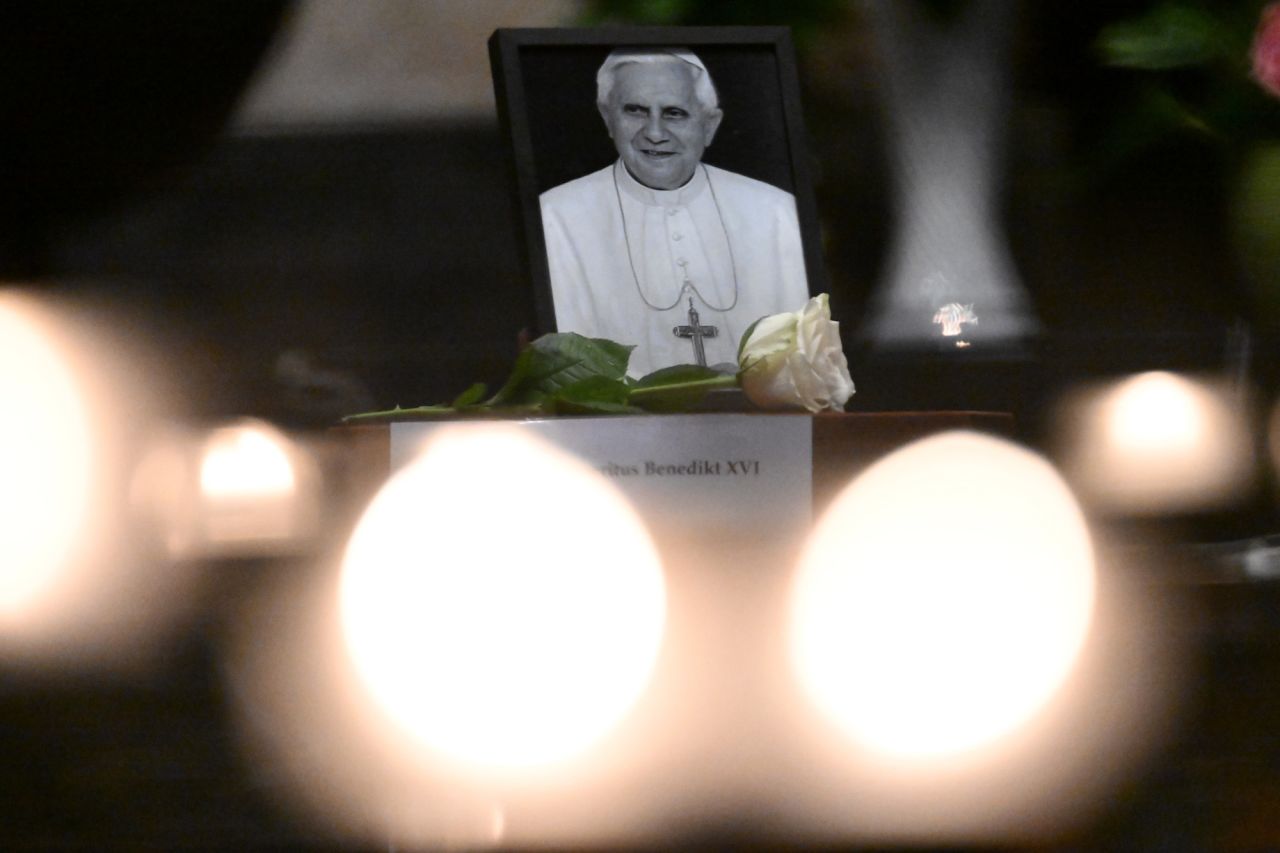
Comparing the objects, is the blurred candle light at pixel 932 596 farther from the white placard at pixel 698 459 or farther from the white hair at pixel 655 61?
the white hair at pixel 655 61

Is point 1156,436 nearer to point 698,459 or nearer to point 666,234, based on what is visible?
point 666,234

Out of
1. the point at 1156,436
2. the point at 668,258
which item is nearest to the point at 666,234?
the point at 668,258

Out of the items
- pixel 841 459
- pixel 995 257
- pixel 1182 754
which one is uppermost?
pixel 995 257

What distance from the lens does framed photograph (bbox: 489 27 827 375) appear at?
62cm

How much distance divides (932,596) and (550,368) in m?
0.18

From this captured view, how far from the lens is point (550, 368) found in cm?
53

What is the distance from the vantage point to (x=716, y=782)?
1.53 ft

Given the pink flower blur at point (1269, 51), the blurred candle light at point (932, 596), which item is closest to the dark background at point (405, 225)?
the pink flower blur at point (1269, 51)

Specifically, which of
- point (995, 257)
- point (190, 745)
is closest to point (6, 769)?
point (190, 745)

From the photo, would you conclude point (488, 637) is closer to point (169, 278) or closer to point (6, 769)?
point (6, 769)

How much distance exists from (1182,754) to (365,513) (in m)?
0.33

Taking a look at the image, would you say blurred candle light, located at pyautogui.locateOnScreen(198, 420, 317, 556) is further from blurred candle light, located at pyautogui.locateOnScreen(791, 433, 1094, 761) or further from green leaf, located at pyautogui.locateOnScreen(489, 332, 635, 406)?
blurred candle light, located at pyautogui.locateOnScreen(791, 433, 1094, 761)

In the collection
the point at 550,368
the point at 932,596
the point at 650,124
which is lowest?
the point at 932,596

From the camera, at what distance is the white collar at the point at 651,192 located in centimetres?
64
